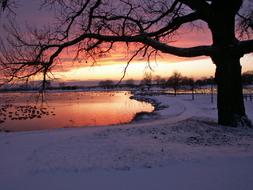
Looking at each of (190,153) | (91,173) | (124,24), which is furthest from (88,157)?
(124,24)

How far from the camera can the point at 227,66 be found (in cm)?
1341

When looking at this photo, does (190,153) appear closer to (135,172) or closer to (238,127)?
(135,172)

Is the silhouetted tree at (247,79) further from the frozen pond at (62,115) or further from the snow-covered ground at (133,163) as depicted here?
the snow-covered ground at (133,163)

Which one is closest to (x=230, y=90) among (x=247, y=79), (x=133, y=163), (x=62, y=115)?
(x=133, y=163)

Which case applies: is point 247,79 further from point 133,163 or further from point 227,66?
point 133,163

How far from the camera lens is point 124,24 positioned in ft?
48.3

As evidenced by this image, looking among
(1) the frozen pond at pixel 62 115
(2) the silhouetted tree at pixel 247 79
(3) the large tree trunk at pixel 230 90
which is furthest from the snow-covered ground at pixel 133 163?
(2) the silhouetted tree at pixel 247 79

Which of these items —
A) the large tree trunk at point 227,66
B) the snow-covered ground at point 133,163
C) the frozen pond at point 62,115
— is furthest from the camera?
the frozen pond at point 62,115

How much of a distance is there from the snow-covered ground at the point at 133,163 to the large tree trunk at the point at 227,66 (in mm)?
3134

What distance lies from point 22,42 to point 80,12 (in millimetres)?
2729

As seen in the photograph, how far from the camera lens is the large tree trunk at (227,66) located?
1339cm

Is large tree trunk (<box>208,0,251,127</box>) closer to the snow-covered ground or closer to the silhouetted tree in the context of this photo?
the snow-covered ground

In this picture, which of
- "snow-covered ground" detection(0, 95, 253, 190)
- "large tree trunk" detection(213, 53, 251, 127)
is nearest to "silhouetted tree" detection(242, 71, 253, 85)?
"large tree trunk" detection(213, 53, 251, 127)

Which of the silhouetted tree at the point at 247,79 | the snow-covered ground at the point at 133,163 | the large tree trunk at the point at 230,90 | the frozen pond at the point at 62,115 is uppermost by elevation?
the silhouetted tree at the point at 247,79
